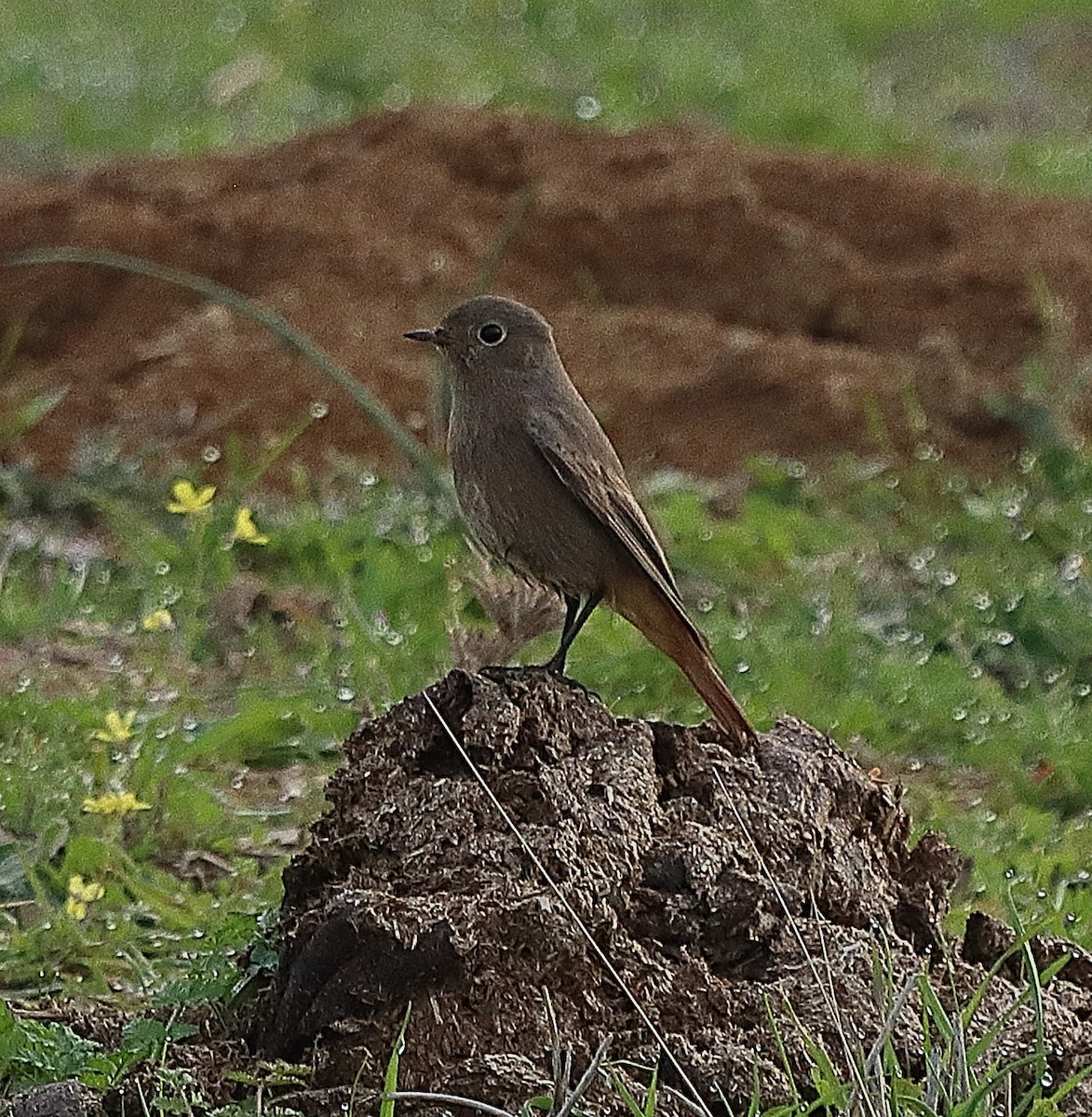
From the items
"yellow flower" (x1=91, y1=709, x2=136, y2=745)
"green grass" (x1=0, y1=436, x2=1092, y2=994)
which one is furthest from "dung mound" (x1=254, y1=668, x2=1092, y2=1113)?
"yellow flower" (x1=91, y1=709, x2=136, y2=745)

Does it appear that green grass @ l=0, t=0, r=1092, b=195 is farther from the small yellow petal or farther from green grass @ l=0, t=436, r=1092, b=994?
the small yellow petal

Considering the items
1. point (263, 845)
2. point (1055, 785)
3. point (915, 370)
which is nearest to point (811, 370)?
point (915, 370)

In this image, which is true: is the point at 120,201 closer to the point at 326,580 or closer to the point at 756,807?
the point at 326,580

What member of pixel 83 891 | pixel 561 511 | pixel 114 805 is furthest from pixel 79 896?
pixel 561 511

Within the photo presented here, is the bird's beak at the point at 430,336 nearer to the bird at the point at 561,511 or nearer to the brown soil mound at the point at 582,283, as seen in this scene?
the bird at the point at 561,511

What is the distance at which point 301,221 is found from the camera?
8.46 metres

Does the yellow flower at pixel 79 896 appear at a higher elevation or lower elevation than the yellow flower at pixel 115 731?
lower

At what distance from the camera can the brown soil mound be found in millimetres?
7555

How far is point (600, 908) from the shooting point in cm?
361

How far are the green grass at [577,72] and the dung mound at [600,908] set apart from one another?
283 inches

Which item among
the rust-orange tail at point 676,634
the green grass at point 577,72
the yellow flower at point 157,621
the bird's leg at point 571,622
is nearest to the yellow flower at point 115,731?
the yellow flower at point 157,621

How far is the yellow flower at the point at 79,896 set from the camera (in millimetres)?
4504

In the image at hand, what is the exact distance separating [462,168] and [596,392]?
1.78m

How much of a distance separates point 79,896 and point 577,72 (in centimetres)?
829
